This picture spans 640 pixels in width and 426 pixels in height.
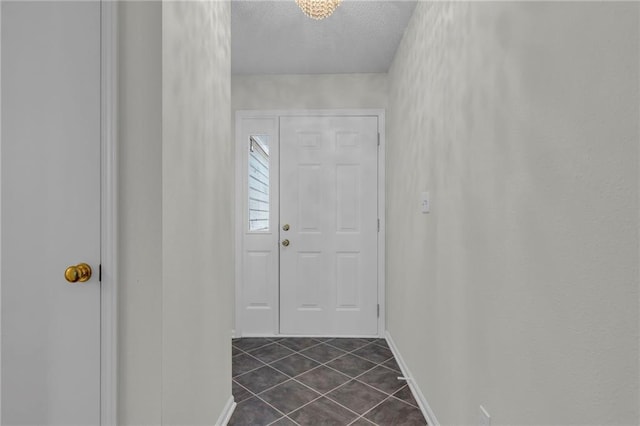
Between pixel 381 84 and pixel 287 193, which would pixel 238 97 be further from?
pixel 381 84

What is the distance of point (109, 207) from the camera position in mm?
1052

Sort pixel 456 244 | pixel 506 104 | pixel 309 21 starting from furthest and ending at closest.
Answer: pixel 309 21, pixel 456 244, pixel 506 104

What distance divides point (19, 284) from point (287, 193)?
2.12 m

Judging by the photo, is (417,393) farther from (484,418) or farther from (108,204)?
(108,204)

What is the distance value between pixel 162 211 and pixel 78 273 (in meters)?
0.32

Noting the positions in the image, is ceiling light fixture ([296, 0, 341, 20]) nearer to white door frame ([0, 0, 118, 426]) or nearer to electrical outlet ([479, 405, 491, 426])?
white door frame ([0, 0, 118, 426])

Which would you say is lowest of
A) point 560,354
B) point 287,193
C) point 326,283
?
point 326,283

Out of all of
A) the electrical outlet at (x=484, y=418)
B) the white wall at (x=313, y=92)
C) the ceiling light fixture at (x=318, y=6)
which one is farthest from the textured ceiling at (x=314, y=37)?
the electrical outlet at (x=484, y=418)

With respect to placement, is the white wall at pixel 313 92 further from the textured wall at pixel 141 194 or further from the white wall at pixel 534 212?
the textured wall at pixel 141 194

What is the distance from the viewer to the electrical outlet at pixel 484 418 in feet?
3.64

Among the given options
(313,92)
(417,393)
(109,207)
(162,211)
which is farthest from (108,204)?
(313,92)

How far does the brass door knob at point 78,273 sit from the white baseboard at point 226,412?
1035 mm

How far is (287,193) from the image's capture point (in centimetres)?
303

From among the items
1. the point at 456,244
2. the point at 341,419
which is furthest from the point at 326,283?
the point at 456,244
